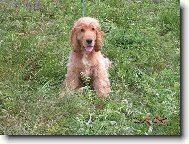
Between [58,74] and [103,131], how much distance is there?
197 centimetres

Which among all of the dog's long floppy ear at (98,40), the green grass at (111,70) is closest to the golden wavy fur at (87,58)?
the dog's long floppy ear at (98,40)

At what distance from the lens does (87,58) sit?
311 inches

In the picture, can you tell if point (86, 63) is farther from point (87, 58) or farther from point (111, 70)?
point (111, 70)

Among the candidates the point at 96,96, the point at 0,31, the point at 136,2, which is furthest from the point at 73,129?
the point at 136,2

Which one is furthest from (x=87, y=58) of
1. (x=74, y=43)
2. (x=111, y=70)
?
(x=111, y=70)

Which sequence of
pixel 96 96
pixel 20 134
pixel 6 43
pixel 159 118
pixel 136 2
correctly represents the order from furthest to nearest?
pixel 136 2
pixel 6 43
pixel 96 96
pixel 159 118
pixel 20 134

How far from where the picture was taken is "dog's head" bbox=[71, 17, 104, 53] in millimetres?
7723

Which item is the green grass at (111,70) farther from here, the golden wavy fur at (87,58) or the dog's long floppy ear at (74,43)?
the dog's long floppy ear at (74,43)

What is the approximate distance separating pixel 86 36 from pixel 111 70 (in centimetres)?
83

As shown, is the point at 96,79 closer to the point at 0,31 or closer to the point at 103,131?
the point at 103,131

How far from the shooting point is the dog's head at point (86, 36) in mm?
7723

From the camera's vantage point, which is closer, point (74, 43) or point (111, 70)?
point (74, 43)

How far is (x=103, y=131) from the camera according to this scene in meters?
6.48

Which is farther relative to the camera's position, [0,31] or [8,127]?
[0,31]
